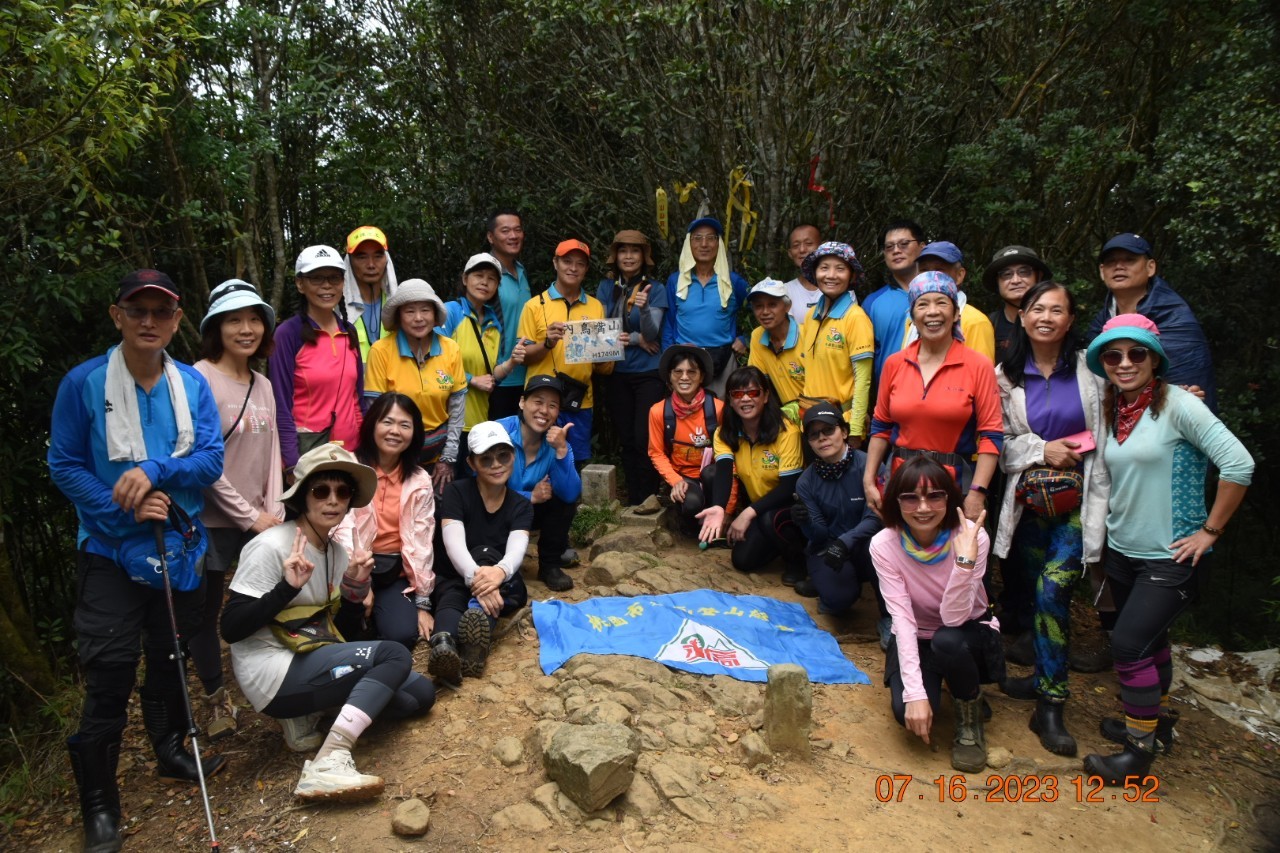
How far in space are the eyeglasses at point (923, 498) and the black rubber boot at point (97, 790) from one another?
350cm

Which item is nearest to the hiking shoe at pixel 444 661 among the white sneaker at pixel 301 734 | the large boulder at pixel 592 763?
the white sneaker at pixel 301 734

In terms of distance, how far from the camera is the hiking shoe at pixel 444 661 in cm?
432

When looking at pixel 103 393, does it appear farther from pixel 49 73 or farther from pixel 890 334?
pixel 890 334

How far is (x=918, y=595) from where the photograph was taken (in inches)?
169

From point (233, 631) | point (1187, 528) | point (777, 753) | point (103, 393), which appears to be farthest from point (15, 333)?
point (1187, 528)

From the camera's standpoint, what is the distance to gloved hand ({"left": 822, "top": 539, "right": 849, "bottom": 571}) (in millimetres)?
5148

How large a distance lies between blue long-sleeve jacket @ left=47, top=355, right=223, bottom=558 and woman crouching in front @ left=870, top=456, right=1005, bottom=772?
306 cm

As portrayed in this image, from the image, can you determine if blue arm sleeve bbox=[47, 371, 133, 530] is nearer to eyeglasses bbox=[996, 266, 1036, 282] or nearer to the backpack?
the backpack

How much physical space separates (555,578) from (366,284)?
2.13 meters

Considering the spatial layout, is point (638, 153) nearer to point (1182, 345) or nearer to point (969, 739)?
point (1182, 345)

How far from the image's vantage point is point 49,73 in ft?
13.2

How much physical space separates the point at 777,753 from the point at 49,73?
14.6 ft

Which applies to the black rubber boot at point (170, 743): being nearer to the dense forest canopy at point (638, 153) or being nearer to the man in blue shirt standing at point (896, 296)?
the dense forest canopy at point (638, 153)

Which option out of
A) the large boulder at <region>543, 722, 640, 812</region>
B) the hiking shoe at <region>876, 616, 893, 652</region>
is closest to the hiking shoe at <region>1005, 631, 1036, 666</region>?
the hiking shoe at <region>876, 616, 893, 652</region>
